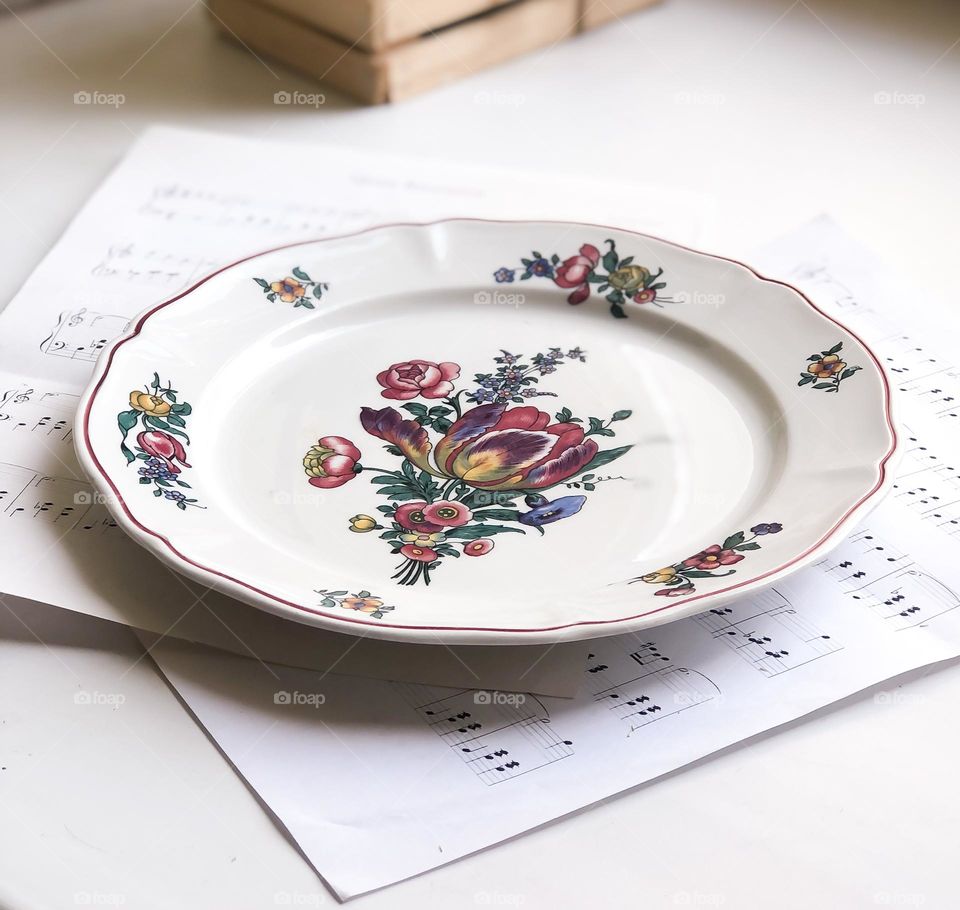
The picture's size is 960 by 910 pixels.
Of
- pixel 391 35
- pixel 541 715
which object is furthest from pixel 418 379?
pixel 391 35

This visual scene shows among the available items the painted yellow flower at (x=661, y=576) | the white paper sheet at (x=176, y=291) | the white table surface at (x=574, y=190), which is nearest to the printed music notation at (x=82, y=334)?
the white paper sheet at (x=176, y=291)

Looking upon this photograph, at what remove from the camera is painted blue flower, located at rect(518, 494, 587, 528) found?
62cm

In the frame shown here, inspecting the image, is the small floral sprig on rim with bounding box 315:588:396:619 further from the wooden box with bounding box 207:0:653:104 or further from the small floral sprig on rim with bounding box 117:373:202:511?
the wooden box with bounding box 207:0:653:104

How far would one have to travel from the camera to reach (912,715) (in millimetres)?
557

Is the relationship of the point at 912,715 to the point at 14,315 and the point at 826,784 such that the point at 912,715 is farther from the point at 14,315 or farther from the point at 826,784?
the point at 14,315

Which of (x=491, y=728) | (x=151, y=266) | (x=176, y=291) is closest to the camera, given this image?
(x=491, y=728)

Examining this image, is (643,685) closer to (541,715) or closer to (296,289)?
(541,715)

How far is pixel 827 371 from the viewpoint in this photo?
693 millimetres

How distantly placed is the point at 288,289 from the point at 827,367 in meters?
0.35

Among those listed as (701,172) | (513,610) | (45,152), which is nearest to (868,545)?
(513,610)

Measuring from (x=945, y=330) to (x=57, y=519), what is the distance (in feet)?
1.98

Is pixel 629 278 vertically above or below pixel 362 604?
above

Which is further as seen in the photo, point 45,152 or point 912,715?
point 45,152

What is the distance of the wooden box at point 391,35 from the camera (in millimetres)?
1117
